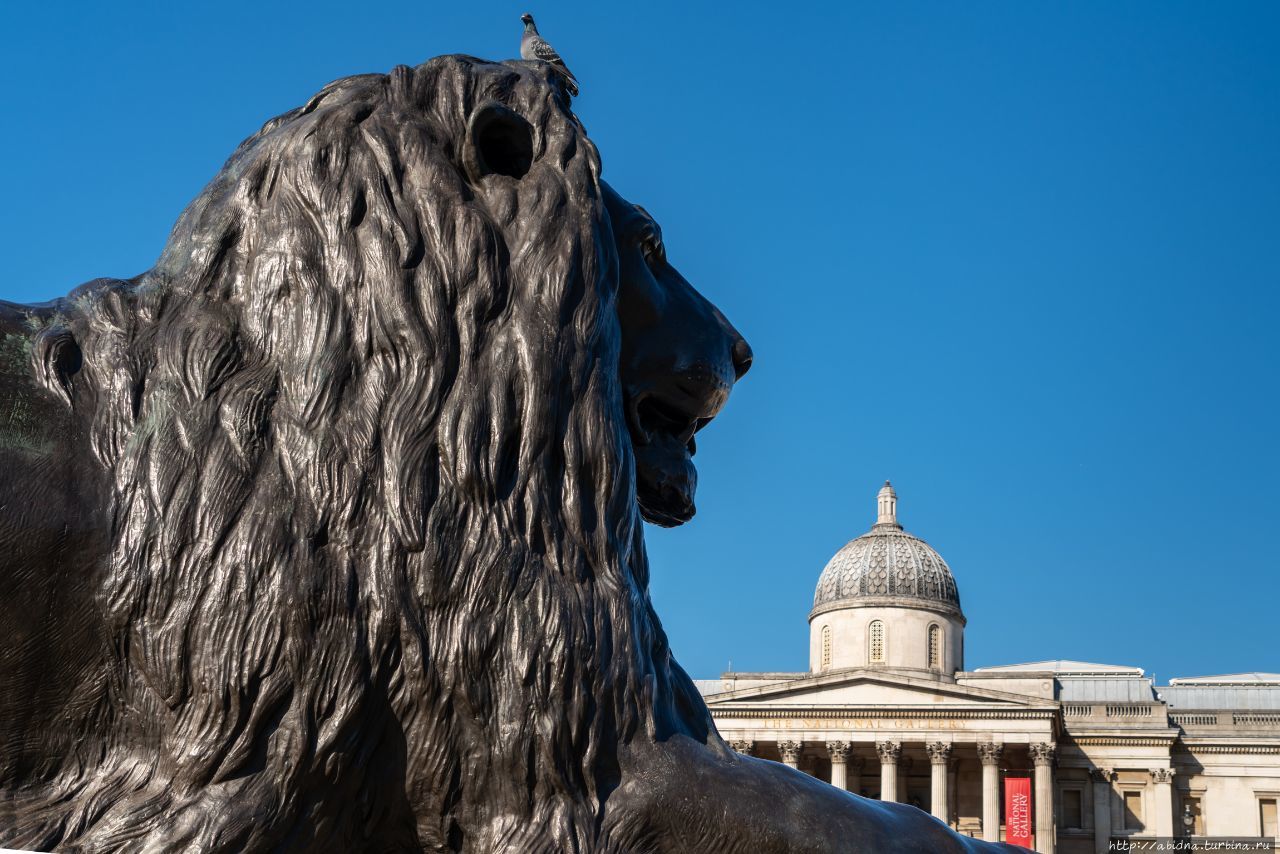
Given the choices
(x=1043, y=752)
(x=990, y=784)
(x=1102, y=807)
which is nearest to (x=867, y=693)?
(x=990, y=784)

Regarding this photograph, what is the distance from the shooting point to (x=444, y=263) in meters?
1.96

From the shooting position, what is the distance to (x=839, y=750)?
45.7 meters

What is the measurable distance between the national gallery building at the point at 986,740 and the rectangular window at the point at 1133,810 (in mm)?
38

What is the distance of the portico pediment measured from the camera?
150 ft

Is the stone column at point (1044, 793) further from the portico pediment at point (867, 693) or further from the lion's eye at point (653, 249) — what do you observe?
the lion's eye at point (653, 249)

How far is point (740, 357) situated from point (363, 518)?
809 millimetres

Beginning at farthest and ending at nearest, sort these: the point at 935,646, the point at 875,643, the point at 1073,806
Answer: the point at 935,646, the point at 875,643, the point at 1073,806

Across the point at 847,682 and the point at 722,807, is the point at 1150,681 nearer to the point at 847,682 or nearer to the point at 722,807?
the point at 847,682

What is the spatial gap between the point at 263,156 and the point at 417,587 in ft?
1.94

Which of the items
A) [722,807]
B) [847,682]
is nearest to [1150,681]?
[847,682]

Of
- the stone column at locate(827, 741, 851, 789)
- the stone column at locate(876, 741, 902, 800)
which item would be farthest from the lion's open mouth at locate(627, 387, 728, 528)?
the stone column at locate(876, 741, 902, 800)

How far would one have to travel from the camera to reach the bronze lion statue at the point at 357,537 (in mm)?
1768

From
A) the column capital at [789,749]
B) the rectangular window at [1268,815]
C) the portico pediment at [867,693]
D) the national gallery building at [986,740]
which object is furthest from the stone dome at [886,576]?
the rectangular window at [1268,815]

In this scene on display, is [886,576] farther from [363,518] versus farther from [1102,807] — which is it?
[363,518]
